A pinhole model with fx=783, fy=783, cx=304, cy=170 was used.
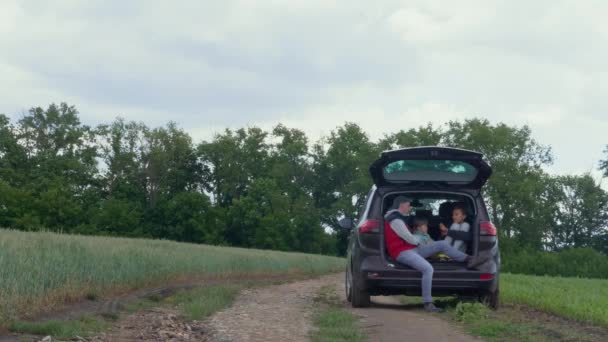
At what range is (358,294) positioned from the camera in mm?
11055

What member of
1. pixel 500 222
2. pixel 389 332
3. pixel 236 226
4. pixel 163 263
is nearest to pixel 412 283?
pixel 389 332

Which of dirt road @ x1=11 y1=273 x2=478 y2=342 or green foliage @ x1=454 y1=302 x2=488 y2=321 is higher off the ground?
green foliage @ x1=454 y1=302 x2=488 y2=321

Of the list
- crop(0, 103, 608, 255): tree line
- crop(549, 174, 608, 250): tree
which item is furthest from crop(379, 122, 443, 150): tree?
crop(549, 174, 608, 250): tree

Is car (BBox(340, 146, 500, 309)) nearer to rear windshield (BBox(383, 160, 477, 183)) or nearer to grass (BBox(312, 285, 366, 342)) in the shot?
rear windshield (BBox(383, 160, 477, 183))

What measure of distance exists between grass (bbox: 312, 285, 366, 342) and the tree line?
58.9m

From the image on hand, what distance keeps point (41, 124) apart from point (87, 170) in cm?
675

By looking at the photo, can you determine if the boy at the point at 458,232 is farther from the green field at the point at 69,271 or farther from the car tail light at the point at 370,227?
the green field at the point at 69,271

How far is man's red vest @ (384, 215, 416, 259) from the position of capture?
10984 mm

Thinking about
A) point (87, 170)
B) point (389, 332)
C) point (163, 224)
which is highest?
point (87, 170)

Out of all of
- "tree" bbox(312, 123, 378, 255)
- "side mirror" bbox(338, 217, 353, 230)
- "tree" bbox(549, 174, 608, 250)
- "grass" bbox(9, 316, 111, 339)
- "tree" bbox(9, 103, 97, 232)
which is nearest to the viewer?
"grass" bbox(9, 316, 111, 339)

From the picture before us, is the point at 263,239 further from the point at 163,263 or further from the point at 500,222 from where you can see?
the point at 163,263

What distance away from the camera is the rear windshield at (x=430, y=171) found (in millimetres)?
11125

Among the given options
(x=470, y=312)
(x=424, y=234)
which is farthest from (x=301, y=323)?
(x=424, y=234)

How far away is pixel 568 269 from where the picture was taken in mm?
64062
